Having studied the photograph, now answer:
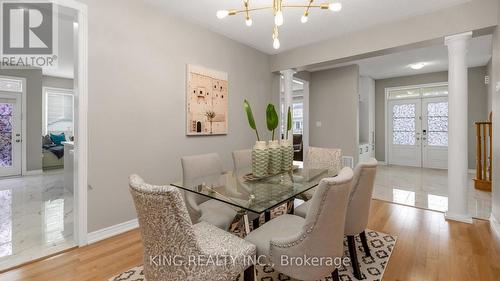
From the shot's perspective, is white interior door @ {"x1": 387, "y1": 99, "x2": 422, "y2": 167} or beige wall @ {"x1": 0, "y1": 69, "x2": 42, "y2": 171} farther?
white interior door @ {"x1": 387, "y1": 99, "x2": 422, "y2": 167}

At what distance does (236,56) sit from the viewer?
371 cm

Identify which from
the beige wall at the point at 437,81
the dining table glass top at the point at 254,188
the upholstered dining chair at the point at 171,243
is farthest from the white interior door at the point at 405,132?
the upholstered dining chair at the point at 171,243

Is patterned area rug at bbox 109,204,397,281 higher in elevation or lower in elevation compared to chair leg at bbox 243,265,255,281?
lower

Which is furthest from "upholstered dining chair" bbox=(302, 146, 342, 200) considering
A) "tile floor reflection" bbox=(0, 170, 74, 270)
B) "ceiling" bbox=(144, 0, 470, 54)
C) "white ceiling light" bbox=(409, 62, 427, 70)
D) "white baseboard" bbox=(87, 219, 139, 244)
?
"white ceiling light" bbox=(409, 62, 427, 70)

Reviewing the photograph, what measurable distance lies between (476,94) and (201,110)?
6555 millimetres

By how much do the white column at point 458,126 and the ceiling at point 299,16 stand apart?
20.7 inches

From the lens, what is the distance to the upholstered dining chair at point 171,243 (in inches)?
A: 38.1

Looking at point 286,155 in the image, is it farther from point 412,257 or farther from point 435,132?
point 435,132

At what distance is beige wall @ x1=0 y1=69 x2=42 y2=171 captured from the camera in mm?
5449

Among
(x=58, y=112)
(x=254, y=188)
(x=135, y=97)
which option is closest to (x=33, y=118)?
(x=58, y=112)

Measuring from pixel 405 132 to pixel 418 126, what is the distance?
35 cm

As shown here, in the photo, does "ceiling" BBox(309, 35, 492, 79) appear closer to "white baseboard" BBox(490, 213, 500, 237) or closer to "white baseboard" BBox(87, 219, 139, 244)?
"white baseboard" BBox(490, 213, 500, 237)

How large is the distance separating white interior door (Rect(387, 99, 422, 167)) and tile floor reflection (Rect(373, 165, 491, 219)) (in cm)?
81

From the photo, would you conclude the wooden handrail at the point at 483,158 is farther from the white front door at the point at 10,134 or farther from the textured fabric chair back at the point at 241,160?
the white front door at the point at 10,134
